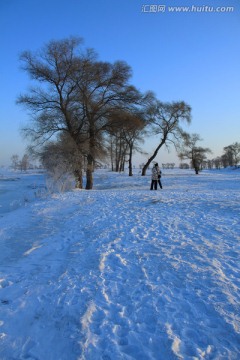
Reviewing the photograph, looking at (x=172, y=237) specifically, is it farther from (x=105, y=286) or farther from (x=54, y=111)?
(x=54, y=111)

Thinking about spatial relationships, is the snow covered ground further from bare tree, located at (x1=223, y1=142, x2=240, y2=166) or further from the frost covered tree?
bare tree, located at (x1=223, y1=142, x2=240, y2=166)

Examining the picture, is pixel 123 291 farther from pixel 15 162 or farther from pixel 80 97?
pixel 15 162

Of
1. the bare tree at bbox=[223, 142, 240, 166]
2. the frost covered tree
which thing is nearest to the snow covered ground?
the frost covered tree

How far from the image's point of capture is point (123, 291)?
14.1ft

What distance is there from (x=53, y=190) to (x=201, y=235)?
12.0m

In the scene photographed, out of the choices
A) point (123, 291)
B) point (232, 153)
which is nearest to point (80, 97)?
point (123, 291)

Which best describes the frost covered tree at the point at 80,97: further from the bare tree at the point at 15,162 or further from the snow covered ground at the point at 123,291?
the bare tree at the point at 15,162

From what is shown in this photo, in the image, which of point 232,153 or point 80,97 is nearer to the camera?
point 80,97

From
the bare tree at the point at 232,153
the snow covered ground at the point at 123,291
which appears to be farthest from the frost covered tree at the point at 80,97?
the bare tree at the point at 232,153

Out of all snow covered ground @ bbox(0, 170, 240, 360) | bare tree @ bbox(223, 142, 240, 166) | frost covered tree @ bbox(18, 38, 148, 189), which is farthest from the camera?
bare tree @ bbox(223, 142, 240, 166)

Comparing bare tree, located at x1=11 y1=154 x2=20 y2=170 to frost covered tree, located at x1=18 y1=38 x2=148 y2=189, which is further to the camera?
bare tree, located at x1=11 y1=154 x2=20 y2=170

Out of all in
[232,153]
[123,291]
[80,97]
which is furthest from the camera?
[232,153]

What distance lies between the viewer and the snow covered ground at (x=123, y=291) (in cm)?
315

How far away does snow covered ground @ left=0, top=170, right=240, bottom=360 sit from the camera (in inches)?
124
